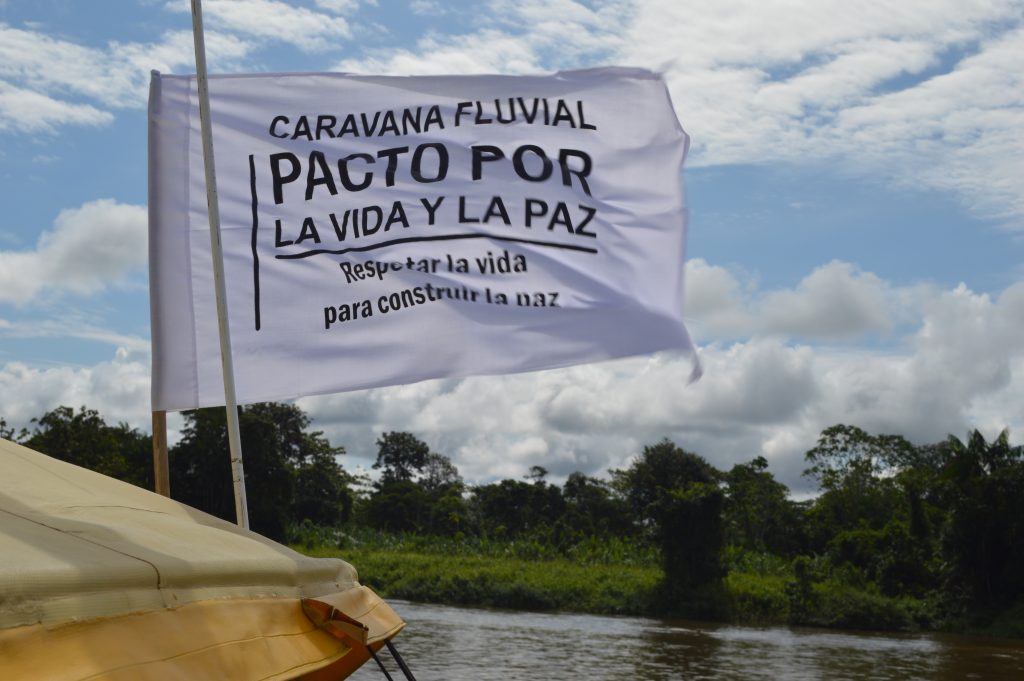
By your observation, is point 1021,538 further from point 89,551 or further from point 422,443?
point 422,443

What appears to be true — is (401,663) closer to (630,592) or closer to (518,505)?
(630,592)

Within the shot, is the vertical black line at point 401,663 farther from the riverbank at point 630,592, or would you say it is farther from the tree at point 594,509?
the tree at point 594,509

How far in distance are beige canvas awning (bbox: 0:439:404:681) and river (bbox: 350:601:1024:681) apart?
51.2 ft

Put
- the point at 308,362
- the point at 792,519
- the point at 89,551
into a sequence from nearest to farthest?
the point at 89,551
the point at 308,362
the point at 792,519

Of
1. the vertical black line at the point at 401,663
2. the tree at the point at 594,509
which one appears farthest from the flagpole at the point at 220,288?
the tree at the point at 594,509

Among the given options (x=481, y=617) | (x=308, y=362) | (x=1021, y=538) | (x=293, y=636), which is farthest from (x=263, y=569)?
(x=1021, y=538)

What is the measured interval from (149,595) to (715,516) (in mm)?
37173

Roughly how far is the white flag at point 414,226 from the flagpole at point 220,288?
575 millimetres

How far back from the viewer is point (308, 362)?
15.6 feet

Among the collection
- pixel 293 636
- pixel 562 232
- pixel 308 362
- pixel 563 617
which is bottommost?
pixel 563 617

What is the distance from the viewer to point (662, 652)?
25578 mm

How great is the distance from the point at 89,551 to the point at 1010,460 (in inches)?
1417

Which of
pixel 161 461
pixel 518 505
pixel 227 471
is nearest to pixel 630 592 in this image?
pixel 227 471

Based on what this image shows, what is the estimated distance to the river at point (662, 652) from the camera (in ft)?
70.6
